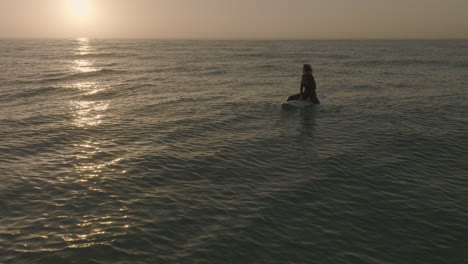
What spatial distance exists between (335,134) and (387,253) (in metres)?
11.4

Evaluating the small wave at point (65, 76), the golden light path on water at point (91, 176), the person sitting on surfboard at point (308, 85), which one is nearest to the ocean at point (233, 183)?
the golden light path on water at point (91, 176)

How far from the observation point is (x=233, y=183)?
13367mm

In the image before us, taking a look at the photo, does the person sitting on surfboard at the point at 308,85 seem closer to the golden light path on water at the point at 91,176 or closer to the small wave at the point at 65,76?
the golden light path on water at the point at 91,176

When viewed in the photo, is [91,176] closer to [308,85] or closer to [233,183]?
[233,183]

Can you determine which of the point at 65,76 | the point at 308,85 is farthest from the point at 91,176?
the point at 65,76

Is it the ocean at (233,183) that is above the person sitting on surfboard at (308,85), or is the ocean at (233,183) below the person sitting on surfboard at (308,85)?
below

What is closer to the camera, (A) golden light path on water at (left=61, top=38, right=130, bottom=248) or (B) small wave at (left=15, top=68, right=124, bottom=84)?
(A) golden light path on water at (left=61, top=38, right=130, bottom=248)

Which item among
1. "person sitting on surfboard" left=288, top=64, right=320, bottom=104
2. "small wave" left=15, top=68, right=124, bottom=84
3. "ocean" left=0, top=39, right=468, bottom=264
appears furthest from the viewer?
"small wave" left=15, top=68, right=124, bottom=84

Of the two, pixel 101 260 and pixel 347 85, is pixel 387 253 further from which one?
pixel 347 85

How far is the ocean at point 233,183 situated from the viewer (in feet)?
30.5

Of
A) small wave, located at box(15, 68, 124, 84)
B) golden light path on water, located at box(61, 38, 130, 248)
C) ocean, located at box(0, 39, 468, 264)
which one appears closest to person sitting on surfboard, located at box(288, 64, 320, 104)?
ocean, located at box(0, 39, 468, 264)

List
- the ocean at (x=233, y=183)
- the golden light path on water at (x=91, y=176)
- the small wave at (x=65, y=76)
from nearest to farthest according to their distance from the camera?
1. the ocean at (x=233, y=183)
2. the golden light path on water at (x=91, y=176)
3. the small wave at (x=65, y=76)

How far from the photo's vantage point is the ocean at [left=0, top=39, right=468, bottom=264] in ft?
30.5

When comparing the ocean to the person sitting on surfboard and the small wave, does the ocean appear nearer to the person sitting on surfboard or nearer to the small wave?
the person sitting on surfboard
